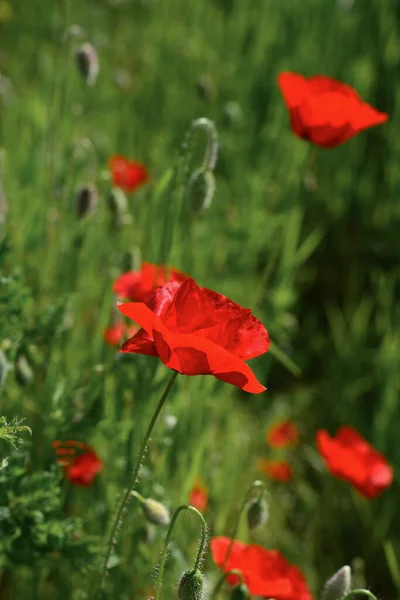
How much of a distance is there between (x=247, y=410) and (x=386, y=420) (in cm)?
54

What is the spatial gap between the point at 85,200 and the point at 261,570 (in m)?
0.86

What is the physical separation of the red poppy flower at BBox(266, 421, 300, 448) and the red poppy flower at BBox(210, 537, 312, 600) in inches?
33.7

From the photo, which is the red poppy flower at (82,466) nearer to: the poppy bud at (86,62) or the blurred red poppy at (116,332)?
the blurred red poppy at (116,332)

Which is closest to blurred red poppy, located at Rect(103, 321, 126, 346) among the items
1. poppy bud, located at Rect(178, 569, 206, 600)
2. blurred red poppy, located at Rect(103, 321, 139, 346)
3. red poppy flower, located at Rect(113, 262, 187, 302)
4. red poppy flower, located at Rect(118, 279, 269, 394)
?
blurred red poppy, located at Rect(103, 321, 139, 346)

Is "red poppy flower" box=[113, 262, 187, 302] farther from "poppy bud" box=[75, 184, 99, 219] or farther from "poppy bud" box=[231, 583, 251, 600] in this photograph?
"poppy bud" box=[231, 583, 251, 600]

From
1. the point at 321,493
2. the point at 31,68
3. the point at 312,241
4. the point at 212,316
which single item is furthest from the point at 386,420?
the point at 31,68

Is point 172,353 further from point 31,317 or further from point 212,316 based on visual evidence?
point 31,317

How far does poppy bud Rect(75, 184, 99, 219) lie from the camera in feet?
5.72

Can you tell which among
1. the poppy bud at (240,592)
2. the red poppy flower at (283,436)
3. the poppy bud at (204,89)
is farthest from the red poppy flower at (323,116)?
the poppy bud at (204,89)

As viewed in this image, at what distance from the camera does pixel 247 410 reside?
8.85ft

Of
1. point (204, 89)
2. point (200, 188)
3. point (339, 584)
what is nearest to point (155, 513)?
point (339, 584)

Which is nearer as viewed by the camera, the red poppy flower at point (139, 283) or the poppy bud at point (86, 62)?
the red poppy flower at point (139, 283)

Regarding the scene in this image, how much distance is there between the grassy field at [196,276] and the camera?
154 centimetres

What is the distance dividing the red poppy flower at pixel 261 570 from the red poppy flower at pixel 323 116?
0.81 m
